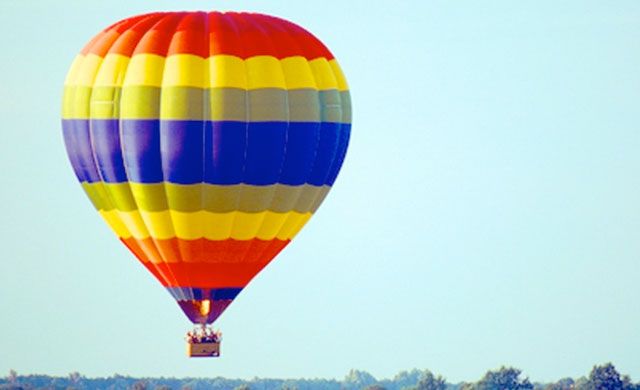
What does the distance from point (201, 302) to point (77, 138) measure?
5.19m

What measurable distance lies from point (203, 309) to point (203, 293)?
429 mm

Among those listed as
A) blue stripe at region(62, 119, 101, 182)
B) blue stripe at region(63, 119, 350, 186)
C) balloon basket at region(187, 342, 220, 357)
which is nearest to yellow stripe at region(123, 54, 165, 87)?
blue stripe at region(63, 119, 350, 186)

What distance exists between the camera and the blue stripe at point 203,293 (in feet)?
220

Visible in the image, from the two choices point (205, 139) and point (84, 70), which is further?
point (84, 70)

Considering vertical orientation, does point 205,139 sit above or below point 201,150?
above

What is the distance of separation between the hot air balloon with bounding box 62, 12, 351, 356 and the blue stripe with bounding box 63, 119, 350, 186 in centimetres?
2

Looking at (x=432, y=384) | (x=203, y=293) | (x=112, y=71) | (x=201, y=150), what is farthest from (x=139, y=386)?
(x=201, y=150)

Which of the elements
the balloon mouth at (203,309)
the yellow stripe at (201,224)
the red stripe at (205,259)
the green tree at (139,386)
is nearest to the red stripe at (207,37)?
the yellow stripe at (201,224)

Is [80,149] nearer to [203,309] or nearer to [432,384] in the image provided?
[203,309]

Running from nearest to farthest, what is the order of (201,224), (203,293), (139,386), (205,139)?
(205,139) → (201,224) → (203,293) → (139,386)

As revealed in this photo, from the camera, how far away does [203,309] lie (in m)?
67.1

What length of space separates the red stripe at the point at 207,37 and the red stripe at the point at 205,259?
4.80m

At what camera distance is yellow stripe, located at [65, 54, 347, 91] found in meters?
65.2

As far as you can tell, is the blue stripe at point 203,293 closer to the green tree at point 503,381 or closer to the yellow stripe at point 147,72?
the yellow stripe at point 147,72
